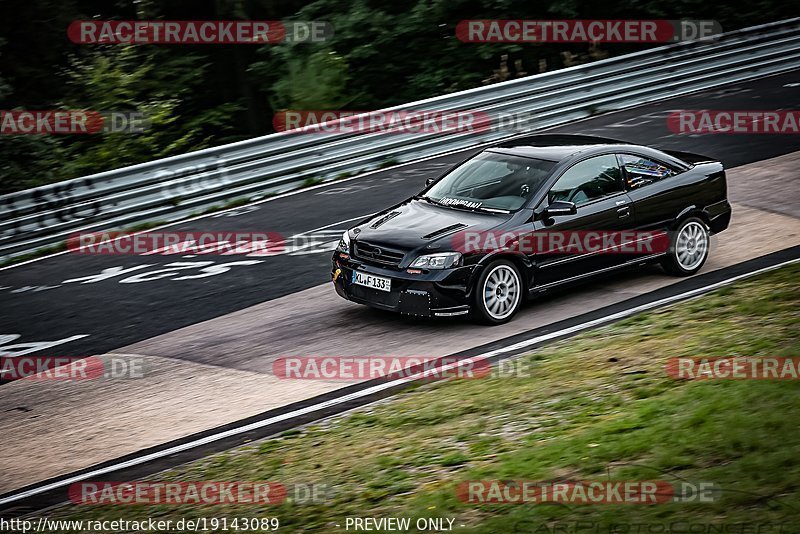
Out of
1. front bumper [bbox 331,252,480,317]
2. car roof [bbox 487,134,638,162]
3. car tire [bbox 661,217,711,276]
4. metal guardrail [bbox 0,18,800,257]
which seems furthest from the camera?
metal guardrail [bbox 0,18,800,257]

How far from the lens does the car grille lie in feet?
32.3

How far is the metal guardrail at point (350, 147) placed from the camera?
1433 centimetres

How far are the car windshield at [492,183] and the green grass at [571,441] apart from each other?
6.02 ft

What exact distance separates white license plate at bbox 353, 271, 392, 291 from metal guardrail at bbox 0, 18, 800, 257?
578 cm

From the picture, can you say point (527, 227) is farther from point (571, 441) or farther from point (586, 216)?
point (571, 441)

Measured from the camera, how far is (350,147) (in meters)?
16.7

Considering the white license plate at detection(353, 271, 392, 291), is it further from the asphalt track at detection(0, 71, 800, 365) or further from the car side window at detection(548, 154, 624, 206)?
the car side window at detection(548, 154, 624, 206)

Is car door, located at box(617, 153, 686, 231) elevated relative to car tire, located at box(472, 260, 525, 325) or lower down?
elevated

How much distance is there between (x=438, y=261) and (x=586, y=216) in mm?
1785

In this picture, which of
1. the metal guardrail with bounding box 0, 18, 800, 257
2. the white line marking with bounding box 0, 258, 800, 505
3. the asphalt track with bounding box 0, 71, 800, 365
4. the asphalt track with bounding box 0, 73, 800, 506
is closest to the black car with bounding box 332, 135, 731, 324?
the asphalt track with bounding box 0, 73, 800, 506

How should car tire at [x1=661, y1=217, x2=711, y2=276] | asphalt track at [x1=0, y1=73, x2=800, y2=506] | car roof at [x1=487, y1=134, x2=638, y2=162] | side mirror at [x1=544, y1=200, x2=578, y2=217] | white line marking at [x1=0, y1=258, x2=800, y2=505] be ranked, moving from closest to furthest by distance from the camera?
white line marking at [x1=0, y1=258, x2=800, y2=505] < asphalt track at [x1=0, y1=73, x2=800, y2=506] < side mirror at [x1=544, y1=200, x2=578, y2=217] < car roof at [x1=487, y1=134, x2=638, y2=162] < car tire at [x1=661, y1=217, x2=711, y2=276]

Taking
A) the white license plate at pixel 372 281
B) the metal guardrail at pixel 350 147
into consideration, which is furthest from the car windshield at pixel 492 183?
the metal guardrail at pixel 350 147

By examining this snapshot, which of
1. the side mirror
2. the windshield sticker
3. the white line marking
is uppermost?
the windshield sticker

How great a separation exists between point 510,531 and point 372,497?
47.0 inches
